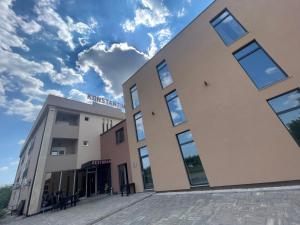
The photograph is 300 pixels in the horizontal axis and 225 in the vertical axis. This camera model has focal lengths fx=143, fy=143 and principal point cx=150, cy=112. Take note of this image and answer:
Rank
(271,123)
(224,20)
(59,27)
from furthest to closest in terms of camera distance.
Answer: (59,27) → (224,20) → (271,123)

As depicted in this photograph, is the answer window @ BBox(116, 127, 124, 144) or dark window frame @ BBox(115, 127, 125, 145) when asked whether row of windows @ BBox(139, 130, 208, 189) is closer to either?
dark window frame @ BBox(115, 127, 125, 145)

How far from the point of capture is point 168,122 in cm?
950

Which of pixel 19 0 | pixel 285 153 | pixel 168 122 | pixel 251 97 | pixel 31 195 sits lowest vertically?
pixel 285 153

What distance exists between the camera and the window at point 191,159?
7.57 meters

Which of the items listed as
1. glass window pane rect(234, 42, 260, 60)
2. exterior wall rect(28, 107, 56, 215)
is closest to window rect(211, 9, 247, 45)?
A: glass window pane rect(234, 42, 260, 60)

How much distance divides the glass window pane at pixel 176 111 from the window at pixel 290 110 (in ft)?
14.1

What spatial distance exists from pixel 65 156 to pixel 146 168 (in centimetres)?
798

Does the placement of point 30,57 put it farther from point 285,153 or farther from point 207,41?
point 285,153

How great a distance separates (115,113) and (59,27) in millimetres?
11562

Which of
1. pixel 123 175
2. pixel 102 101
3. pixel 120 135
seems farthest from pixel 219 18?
pixel 102 101

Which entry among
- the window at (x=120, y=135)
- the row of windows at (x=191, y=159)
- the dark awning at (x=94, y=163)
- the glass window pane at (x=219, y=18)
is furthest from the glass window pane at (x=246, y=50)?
the dark awning at (x=94, y=163)

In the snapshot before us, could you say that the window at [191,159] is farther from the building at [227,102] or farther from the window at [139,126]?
the window at [139,126]

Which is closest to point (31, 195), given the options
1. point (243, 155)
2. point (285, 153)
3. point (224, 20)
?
point (243, 155)

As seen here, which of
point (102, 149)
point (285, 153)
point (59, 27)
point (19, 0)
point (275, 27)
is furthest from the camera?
point (102, 149)
